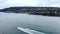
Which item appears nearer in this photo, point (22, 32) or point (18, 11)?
point (22, 32)

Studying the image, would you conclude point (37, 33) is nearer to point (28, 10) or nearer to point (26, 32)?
point (26, 32)

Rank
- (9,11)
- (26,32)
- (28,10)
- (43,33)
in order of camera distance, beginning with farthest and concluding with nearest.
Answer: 1. (9,11)
2. (28,10)
3. (26,32)
4. (43,33)

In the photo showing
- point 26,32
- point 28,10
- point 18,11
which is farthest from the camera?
point 18,11

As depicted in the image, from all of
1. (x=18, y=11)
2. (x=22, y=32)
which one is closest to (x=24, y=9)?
(x=18, y=11)

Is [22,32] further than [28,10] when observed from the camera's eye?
No

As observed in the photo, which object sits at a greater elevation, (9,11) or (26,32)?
(26,32)

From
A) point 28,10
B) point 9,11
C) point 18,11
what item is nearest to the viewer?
point 28,10

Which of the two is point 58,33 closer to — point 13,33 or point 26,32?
point 26,32

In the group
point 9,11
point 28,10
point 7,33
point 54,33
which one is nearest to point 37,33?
point 54,33

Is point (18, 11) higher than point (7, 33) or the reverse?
the reverse

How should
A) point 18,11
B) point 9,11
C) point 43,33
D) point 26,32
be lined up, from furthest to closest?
point 9,11, point 18,11, point 26,32, point 43,33
